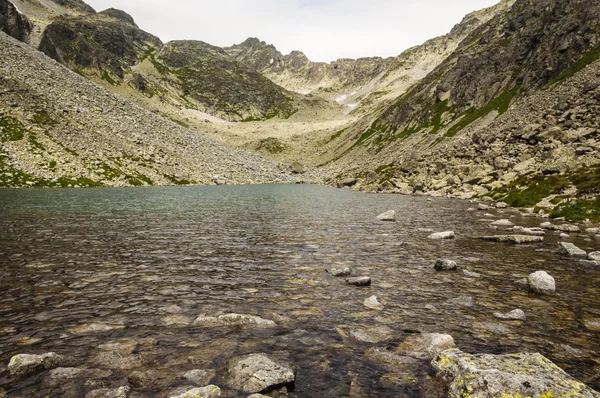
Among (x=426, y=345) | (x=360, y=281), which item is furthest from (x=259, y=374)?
(x=360, y=281)

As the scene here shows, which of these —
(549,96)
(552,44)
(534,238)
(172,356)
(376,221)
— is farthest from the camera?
(552,44)

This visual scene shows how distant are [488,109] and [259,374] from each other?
102801mm

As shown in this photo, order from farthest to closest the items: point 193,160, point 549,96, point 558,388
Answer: point 193,160, point 549,96, point 558,388

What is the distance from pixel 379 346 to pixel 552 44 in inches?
4264

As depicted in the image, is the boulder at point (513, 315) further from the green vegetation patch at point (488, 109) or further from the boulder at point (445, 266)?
the green vegetation patch at point (488, 109)

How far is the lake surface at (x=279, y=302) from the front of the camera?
5.88 m

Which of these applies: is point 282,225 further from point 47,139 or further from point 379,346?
point 47,139

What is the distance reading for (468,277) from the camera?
11.3 m

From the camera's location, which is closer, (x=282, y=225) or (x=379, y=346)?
(x=379, y=346)

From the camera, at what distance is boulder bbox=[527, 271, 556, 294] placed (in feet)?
31.4

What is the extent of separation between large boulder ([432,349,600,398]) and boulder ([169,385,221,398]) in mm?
3579

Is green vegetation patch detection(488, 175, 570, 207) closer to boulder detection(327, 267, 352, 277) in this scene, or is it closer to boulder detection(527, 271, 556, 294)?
boulder detection(527, 271, 556, 294)

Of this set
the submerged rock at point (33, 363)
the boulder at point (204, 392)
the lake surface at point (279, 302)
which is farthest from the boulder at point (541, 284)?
the submerged rock at point (33, 363)

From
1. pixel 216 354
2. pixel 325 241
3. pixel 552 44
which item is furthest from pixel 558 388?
pixel 552 44
